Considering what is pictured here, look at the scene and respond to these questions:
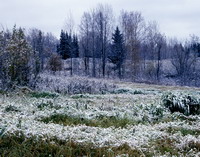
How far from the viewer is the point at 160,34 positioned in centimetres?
6919

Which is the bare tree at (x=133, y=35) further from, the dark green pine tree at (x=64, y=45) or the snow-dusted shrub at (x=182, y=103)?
the snow-dusted shrub at (x=182, y=103)

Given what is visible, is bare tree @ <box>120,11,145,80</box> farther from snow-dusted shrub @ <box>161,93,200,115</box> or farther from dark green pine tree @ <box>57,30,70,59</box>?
snow-dusted shrub @ <box>161,93,200,115</box>

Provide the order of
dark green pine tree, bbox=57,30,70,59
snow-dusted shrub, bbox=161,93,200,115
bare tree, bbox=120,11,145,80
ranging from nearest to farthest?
snow-dusted shrub, bbox=161,93,200,115 < bare tree, bbox=120,11,145,80 < dark green pine tree, bbox=57,30,70,59

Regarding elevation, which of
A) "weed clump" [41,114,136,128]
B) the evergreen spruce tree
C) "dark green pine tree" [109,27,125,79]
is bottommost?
"weed clump" [41,114,136,128]

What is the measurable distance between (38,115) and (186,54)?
5546 cm

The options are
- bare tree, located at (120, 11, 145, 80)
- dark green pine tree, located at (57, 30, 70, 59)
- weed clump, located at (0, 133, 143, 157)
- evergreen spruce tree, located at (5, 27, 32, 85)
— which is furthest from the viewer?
dark green pine tree, located at (57, 30, 70, 59)

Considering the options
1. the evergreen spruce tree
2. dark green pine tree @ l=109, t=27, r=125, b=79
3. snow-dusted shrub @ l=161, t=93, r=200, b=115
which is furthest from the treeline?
snow-dusted shrub @ l=161, t=93, r=200, b=115

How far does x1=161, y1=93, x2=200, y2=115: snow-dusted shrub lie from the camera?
33.6ft

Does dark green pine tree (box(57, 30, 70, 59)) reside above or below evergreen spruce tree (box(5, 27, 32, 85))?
above

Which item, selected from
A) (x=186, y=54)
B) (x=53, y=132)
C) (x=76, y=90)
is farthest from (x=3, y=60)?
(x=186, y=54)

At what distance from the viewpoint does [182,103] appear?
33.7 ft

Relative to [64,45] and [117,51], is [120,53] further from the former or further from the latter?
[64,45]

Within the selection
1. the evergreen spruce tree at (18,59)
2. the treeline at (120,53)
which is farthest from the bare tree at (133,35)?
the evergreen spruce tree at (18,59)

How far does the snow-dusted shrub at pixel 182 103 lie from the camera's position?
1023 centimetres
